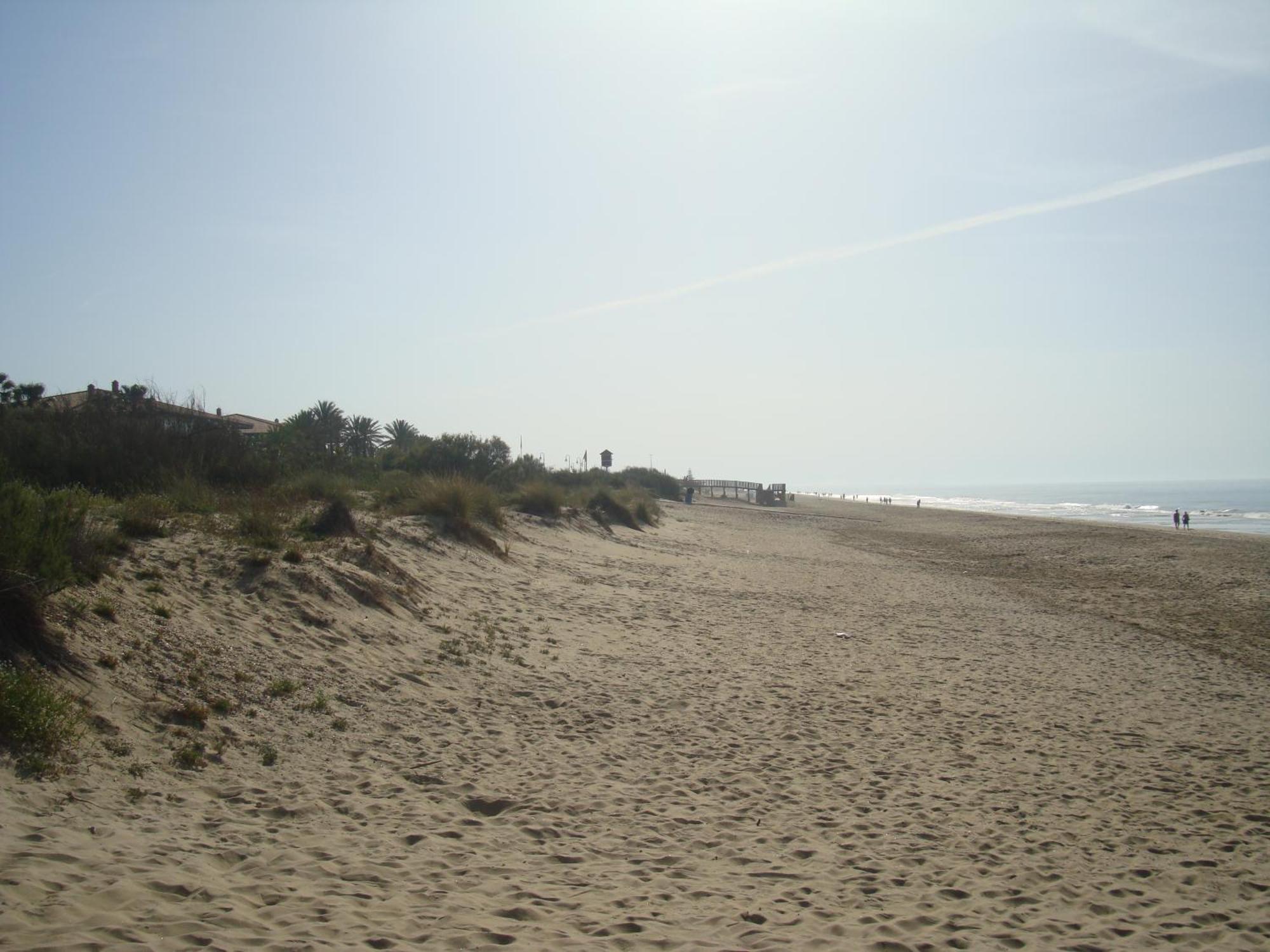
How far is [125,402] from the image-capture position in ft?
45.6

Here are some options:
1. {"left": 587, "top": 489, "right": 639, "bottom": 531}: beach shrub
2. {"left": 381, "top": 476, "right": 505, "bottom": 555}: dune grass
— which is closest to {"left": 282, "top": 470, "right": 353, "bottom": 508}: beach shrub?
{"left": 381, "top": 476, "right": 505, "bottom": 555}: dune grass

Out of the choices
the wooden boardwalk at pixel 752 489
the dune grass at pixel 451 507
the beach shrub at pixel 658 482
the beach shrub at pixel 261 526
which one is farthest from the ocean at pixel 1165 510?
the beach shrub at pixel 261 526

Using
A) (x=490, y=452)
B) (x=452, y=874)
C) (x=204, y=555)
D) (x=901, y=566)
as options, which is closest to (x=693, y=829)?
(x=452, y=874)

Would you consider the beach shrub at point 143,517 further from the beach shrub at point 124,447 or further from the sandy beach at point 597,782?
the beach shrub at point 124,447

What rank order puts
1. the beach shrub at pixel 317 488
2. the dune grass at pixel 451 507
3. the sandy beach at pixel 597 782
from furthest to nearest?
the dune grass at pixel 451 507, the beach shrub at pixel 317 488, the sandy beach at pixel 597 782

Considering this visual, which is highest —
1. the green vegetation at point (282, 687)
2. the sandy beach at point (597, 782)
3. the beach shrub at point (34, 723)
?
the beach shrub at point (34, 723)

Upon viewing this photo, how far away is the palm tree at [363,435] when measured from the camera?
39.0 m

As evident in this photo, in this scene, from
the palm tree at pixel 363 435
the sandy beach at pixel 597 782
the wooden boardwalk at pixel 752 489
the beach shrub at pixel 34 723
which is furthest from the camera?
the wooden boardwalk at pixel 752 489

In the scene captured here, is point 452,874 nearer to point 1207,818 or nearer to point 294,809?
point 294,809

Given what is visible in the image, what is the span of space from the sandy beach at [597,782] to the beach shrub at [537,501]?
840cm

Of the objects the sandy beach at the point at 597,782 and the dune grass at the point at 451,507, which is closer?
the sandy beach at the point at 597,782

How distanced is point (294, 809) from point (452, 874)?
48.0 inches

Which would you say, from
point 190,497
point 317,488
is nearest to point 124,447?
point 190,497

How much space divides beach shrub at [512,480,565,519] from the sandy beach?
8401 mm
